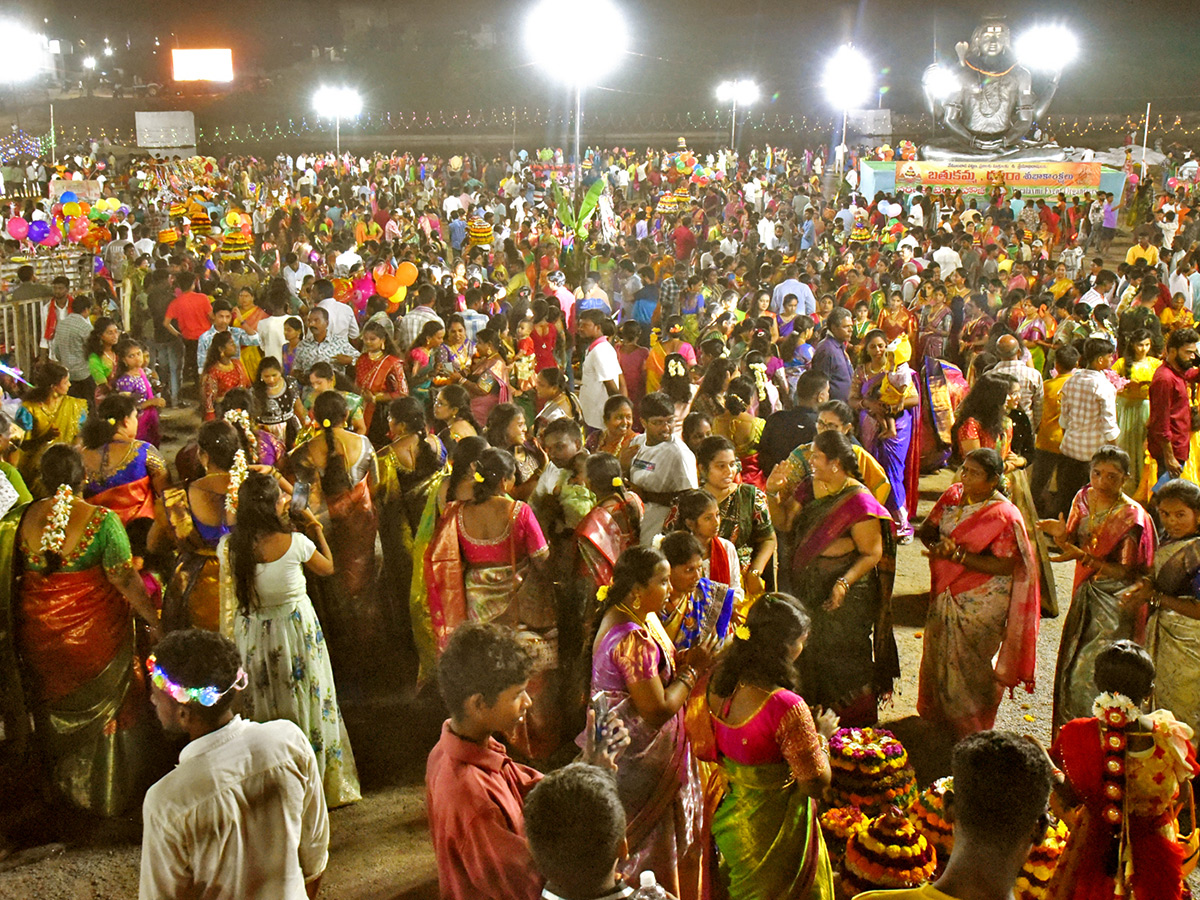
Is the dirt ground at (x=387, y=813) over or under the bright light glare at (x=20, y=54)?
under

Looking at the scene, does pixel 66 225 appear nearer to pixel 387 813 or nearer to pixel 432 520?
pixel 432 520

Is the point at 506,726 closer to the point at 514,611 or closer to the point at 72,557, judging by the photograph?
the point at 514,611

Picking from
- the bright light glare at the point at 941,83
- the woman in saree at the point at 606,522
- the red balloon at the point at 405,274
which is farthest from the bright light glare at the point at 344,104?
the woman in saree at the point at 606,522

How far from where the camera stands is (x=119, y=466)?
4770mm

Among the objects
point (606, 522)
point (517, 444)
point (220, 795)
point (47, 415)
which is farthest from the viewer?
point (47, 415)

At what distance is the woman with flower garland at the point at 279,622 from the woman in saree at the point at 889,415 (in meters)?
4.16

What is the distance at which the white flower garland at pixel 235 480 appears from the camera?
431cm

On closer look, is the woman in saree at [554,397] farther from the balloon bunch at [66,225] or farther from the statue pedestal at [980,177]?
the statue pedestal at [980,177]

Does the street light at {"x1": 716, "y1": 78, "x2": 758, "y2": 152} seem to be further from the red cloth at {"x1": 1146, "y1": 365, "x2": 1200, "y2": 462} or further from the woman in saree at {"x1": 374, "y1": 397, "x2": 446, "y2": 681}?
the woman in saree at {"x1": 374, "y1": 397, "x2": 446, "y2": 681}

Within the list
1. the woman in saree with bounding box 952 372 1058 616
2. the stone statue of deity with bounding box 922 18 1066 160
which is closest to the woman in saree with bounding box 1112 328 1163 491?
the woman in saree with bounding box 952 372 1058 616

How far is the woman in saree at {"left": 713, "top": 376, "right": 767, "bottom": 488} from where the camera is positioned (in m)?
5.93

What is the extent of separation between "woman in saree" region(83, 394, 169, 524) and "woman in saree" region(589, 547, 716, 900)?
8.33 feet

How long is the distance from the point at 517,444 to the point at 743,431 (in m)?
1.39

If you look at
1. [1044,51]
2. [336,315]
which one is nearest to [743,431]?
[336,315]
